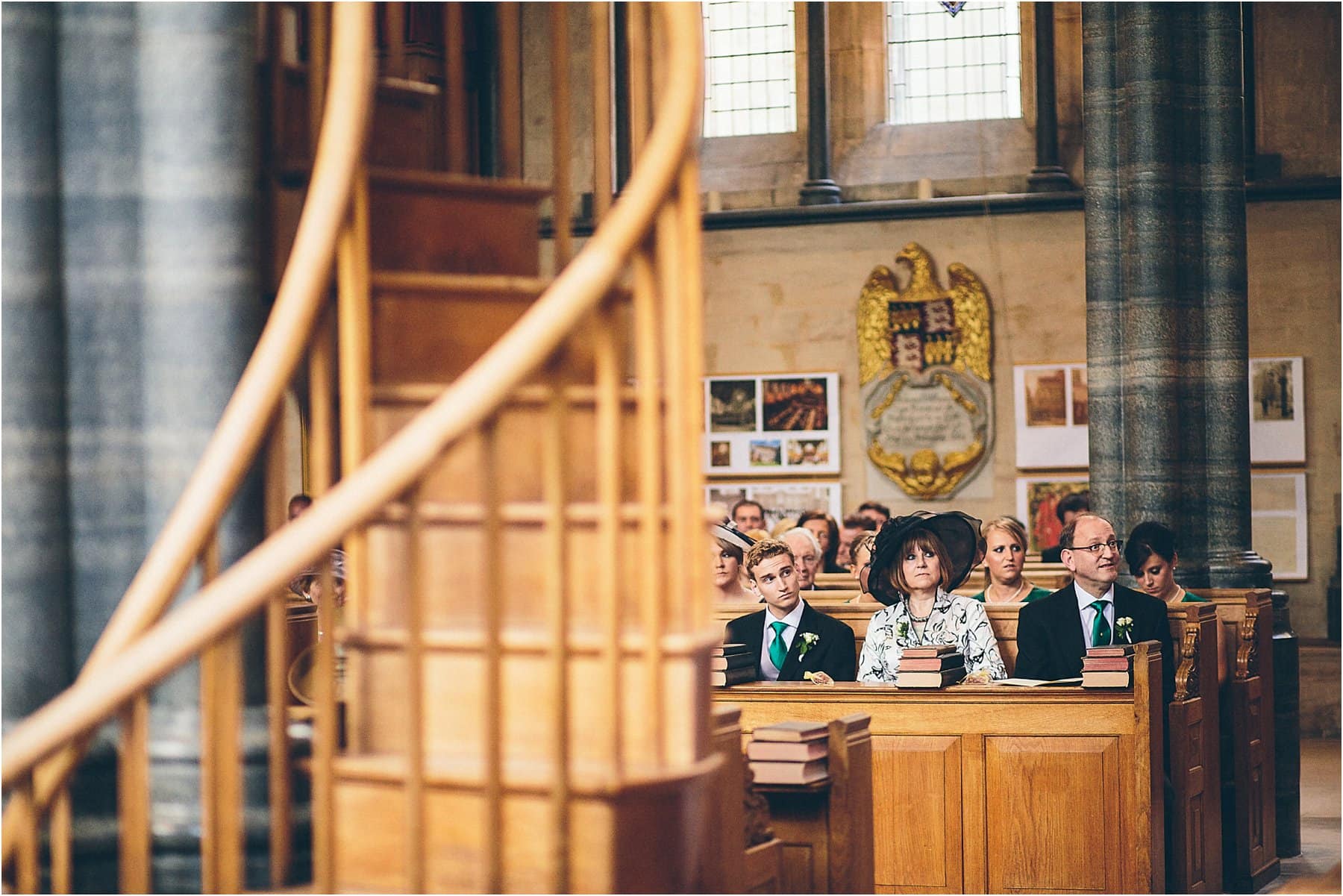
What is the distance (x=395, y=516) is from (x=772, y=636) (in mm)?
3583

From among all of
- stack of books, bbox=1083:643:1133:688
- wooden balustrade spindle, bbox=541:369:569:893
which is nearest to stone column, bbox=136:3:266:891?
wooden balustrade spindle, bbox=541:369:569:893

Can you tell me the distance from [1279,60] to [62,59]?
33.3 feet

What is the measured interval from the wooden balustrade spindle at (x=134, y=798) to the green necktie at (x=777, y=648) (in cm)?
360

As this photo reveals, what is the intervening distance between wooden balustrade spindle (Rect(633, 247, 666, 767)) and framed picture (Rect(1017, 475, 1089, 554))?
956cm

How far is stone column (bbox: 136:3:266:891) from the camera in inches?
136

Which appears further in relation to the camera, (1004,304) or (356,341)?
(1004,304)

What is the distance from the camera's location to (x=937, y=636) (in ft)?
21.4

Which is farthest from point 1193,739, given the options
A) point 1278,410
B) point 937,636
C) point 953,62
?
point 953,62

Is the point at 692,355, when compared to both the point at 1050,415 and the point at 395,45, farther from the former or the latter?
the point at 1050,415

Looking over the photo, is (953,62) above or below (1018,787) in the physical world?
above

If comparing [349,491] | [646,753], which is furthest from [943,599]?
[349,491]

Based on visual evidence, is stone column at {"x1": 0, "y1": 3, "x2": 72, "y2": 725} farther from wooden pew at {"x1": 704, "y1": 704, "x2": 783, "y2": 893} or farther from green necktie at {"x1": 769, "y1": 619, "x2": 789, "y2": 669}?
→ green necktie at {"x1": 769, "y1": 619, "x2": 789, "y2": 669}

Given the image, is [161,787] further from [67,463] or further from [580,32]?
[580,32]

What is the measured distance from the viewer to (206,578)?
326cm
